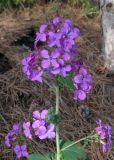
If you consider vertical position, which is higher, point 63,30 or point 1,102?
point 63,30

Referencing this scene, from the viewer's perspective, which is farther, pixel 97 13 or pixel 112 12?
pixel 97 13

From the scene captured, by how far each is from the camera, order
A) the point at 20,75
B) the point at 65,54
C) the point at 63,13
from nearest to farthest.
→ the point at 65,54, the point at 20,75, the point at 63,13

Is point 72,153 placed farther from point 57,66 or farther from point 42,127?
point 57,66

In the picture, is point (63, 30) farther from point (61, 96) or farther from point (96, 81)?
point (96, 81)

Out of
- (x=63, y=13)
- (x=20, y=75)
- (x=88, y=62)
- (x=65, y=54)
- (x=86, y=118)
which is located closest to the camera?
(x=65, y=54)

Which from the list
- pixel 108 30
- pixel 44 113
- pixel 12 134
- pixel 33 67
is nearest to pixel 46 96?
pixel 108 30

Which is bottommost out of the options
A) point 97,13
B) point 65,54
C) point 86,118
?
point 86,118

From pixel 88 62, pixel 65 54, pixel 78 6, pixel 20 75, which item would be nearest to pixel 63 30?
pixel 65 54
